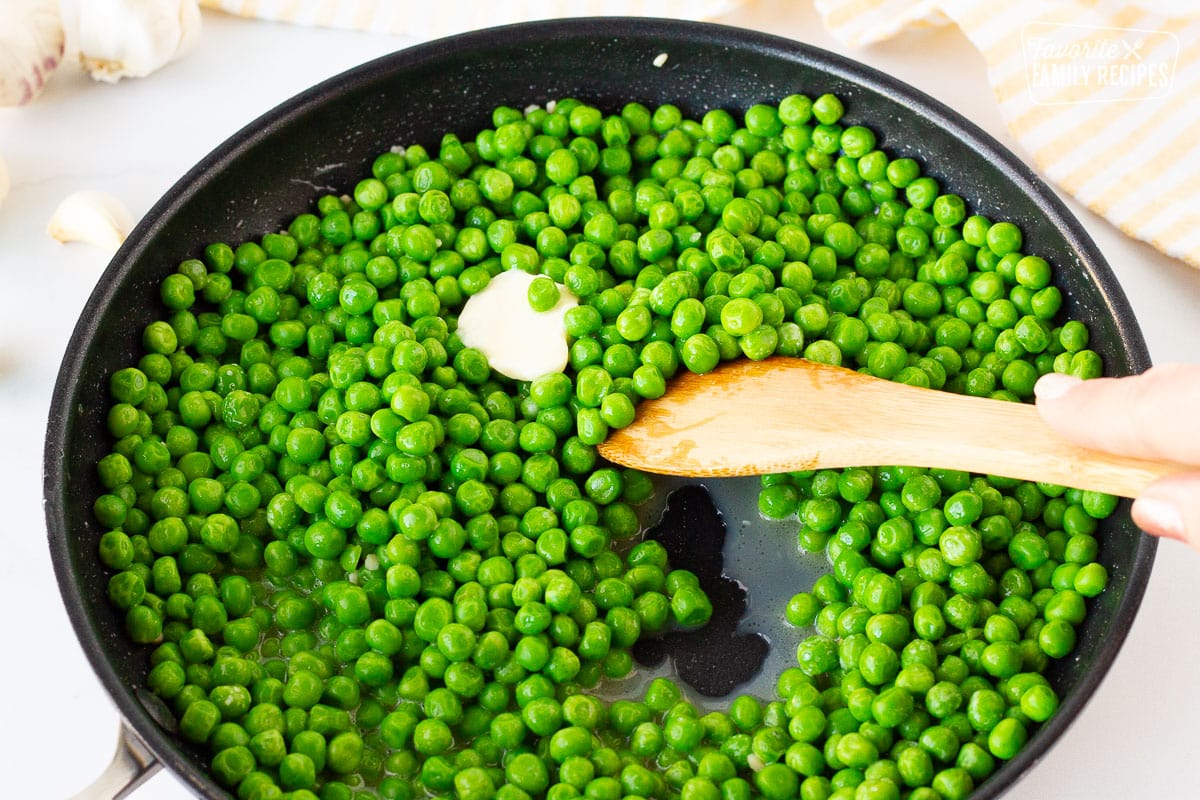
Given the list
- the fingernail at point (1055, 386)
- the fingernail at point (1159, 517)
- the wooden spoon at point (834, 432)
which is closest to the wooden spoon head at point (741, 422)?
the wooden spoon at point (834, 432)

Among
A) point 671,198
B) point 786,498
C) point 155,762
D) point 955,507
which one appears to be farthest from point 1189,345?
point 155,762

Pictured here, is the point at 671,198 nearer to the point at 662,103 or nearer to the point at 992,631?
the point at 662,103

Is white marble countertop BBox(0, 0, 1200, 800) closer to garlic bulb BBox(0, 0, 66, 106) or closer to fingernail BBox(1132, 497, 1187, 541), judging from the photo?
garlic bulb BBox(0, 0, 66, 106)

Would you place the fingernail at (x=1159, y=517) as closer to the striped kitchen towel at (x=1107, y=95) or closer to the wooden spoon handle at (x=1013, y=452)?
the wooden spoon handle at (x=1013, y=452)

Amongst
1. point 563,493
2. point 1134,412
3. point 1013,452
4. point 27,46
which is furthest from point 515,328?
point 27,46

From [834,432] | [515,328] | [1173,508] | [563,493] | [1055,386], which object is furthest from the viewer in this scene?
[515,328]

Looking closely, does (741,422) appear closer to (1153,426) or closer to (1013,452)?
(1013,452)

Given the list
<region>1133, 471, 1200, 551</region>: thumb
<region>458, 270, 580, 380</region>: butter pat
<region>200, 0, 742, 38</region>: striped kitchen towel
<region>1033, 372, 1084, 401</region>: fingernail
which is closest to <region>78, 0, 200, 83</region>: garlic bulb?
<region>200, 0, 742, 38</region>: striped kitchen towel
